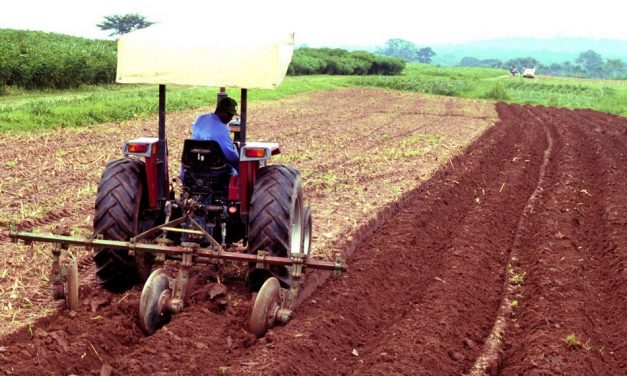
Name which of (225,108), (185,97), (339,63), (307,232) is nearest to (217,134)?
(225,108)

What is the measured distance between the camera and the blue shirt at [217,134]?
709 centimetres

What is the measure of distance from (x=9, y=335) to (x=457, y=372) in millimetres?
3095

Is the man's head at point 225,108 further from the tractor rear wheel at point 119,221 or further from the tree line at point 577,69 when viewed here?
the tree line at point 577,69

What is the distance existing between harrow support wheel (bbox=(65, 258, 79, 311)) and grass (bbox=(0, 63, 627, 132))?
545 cm

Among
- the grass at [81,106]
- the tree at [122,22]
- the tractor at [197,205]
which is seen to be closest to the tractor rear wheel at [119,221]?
A: the tractor at [197,205]

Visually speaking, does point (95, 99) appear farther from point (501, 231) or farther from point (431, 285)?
point (431, 285)

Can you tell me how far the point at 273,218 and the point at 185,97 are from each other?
2106 centimetres

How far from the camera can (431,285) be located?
799cm

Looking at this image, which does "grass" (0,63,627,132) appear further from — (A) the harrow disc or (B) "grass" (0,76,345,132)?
(A) the harrow disc

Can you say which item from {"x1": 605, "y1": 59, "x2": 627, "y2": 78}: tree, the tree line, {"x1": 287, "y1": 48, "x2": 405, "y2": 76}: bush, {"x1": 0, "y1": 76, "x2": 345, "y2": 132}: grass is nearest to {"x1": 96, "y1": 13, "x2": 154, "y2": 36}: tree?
{"x1": 287, "y1": 48, "x2": 405, "y2": 76}: bush

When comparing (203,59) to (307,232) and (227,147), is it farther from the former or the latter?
(307,232)

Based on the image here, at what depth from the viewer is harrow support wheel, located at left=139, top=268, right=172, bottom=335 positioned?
6.03m

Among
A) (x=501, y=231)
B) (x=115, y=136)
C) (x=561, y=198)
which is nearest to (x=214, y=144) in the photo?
(x=501, y=231)

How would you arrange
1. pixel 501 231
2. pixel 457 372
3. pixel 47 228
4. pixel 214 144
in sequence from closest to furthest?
pixel 457 372 < pixel 214 144 < pixel 47 228 < pixel 501 231
